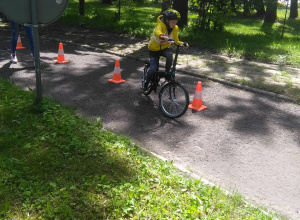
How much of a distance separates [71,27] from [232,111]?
37.9ft

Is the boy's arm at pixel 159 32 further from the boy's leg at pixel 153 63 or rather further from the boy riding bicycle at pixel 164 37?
the boy's leg at pixel 153 63

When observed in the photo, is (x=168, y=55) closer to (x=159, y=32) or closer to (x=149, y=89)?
(x=159, y=32)

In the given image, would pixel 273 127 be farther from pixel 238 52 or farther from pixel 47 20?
pixel 238 52

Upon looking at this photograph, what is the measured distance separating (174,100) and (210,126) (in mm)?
832

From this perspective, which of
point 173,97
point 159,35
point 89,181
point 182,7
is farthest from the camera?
point 182,7

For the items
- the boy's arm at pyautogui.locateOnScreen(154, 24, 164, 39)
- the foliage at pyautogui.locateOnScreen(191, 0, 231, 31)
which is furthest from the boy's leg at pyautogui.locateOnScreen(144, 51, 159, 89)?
the foliage at pyautogui.locateOnScreen(191, 0, 231, 31)

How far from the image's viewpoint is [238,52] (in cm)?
1109

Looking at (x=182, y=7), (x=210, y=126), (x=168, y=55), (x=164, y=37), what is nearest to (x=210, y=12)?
(x=182, y=7)

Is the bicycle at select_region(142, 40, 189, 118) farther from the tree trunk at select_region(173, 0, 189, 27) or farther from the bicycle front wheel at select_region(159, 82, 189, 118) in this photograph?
the tree trunk at select_region(173, 0, 189, 27)

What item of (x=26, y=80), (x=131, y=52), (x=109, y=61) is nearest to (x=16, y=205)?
(x=26, y=80)

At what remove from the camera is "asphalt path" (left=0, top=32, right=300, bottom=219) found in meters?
4.30

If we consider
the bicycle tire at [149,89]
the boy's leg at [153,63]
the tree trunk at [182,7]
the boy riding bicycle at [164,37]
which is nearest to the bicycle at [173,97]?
the boy's leg at [153,63]

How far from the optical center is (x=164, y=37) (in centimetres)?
573

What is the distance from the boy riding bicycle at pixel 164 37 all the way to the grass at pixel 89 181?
6.38ft
